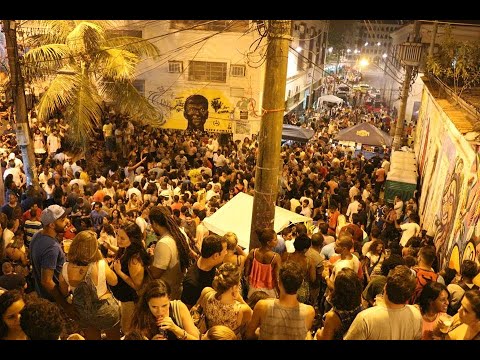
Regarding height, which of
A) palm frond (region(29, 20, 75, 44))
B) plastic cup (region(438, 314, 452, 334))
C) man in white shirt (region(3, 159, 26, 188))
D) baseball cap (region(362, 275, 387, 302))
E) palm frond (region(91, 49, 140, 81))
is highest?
palm frond (region(29, 20, 75, 44))

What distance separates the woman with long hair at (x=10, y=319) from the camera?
3195 mm

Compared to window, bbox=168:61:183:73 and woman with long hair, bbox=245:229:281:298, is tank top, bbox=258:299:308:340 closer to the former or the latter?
woman with long hair, bbox=245:229:281:298

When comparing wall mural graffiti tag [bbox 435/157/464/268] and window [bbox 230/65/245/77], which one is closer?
wall mural graffiti tag [bbox 435/157/464/268]

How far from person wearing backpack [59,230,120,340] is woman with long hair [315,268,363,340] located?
1.98 m

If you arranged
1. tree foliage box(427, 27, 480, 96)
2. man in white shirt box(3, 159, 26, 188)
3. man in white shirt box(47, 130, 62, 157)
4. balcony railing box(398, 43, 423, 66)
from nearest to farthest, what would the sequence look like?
1. man in white shirt box(3, 159, 26, 188)
2. man in white shirt box(47, 130, 62, 157)
3. tree foliage box(427, 27, 480, 96)
4. balcony railing box(398, 43, 423, 66)

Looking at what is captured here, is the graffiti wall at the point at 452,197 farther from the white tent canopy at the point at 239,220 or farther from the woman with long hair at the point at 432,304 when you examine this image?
the white tent canopy at the point at 239,220

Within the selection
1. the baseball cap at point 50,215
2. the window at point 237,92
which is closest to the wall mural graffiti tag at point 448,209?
the baseball cap at point 50,215

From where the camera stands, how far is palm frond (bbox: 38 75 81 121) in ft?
38.8

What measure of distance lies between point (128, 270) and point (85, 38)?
10.3 meters

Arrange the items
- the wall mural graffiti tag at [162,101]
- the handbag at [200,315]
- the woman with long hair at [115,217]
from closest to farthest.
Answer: the handbag at [200,315], the woman with long hair at [115,217], the wall mural graffiti tag at [162,101]

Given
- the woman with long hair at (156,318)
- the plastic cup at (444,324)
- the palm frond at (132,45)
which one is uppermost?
the palm frond at (132,45)

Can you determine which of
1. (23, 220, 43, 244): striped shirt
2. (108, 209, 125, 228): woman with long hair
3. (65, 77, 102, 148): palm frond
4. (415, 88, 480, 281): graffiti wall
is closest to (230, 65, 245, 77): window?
(65, 77, 102, 148): palm frond

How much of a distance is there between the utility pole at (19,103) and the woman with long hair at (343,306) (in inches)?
318
